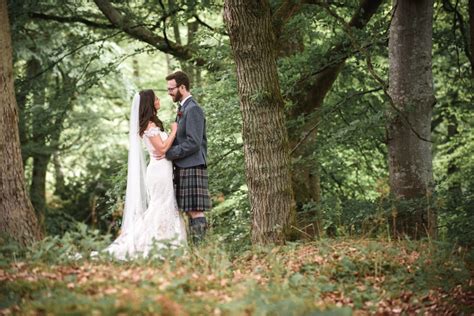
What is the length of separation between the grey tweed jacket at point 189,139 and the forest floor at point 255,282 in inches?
52.7

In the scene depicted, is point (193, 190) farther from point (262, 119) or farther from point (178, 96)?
point (262, 119)

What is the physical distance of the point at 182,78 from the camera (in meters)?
8.16

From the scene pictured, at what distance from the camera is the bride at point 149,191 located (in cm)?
805

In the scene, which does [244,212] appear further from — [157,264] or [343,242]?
[157,264]

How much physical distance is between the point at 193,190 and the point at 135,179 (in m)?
0.79

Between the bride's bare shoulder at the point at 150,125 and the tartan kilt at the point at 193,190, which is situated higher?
the bride's bare shoulder at the point at 150,125

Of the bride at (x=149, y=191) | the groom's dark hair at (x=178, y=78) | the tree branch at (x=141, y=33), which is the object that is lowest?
the bride at (x=149, y=191)

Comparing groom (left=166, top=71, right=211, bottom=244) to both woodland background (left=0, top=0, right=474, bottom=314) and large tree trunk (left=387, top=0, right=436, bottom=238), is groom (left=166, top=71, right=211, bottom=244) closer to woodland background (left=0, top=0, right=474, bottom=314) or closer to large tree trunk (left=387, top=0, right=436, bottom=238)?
woodland background (left=0, top=0, right=474, bottom=314)

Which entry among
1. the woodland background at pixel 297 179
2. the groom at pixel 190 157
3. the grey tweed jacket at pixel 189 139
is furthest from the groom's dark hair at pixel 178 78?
the woodland background at pixel 297 179

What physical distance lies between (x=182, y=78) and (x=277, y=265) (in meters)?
3.01

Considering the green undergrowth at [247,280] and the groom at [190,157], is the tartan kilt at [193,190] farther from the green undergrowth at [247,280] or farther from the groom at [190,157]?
the green undergrowth at [247,280]

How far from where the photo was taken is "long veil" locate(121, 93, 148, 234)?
27.0ft

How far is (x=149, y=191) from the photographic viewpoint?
8.21 metres

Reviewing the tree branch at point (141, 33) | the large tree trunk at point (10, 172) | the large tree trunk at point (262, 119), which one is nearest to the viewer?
the large tree trunk at point (262, 119)
